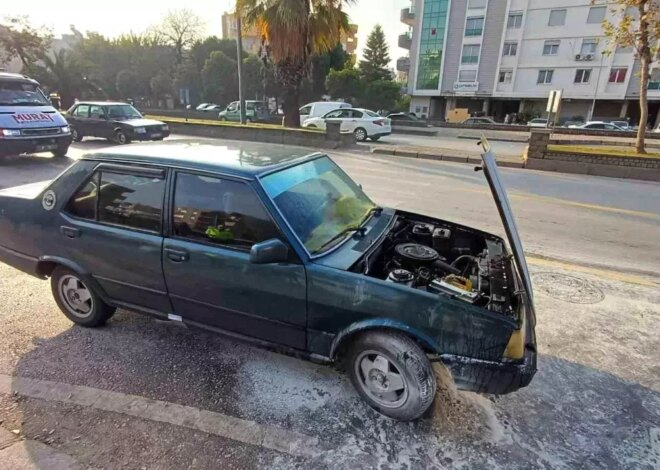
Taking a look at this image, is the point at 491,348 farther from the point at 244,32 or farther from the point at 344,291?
the point at 244,32

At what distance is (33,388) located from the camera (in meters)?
2.59

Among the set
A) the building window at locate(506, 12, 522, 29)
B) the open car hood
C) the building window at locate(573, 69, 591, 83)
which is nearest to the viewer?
the open car hood

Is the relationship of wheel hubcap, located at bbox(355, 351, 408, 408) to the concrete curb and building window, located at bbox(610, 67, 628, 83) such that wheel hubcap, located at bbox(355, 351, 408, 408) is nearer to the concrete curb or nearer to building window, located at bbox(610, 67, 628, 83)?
the concrete curb

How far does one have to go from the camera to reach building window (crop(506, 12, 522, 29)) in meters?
40.5

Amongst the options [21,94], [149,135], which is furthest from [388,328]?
[149,135]

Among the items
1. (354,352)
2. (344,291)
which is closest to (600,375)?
(354,352)

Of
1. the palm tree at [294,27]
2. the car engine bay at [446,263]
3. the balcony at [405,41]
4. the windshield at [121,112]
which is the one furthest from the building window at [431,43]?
the car engine bay at [446,263]

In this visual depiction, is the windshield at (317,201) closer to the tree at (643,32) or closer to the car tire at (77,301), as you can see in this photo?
the car tire at (77,301)

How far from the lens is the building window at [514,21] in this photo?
133 feet

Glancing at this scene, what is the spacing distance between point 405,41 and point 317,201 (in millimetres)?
55186

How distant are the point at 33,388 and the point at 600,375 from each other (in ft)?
12.9

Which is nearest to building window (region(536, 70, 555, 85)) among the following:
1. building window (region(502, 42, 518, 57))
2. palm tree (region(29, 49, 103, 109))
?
building window (region(502, 42, 518, 57))

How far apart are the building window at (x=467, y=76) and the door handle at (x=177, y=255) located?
48.1 meters

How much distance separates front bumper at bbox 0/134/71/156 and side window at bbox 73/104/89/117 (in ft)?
13.8
